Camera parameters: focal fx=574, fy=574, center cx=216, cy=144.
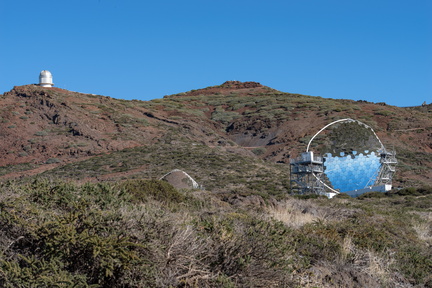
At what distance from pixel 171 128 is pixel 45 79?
2681 centimetres

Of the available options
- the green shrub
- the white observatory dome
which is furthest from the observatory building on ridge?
the white observatory dome

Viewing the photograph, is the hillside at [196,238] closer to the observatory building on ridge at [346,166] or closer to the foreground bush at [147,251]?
the foreground bush at [147,251]

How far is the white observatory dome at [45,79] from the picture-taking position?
87.4 meters

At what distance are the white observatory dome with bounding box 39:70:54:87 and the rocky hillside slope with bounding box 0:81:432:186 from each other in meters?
5.59

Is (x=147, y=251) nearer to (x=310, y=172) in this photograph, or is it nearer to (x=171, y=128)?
(x=310, y=172)

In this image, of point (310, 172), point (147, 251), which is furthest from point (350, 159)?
point (147, 251)

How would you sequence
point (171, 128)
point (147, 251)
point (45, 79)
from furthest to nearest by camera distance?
point (45, 79) < point (171, 128) < point (147, 251)

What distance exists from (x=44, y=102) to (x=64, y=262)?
67.7 m

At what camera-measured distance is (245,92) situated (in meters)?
111

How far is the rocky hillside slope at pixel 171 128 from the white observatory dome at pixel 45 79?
559 centimetres

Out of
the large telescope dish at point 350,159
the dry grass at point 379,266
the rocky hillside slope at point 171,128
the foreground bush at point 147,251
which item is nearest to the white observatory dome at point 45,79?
the rocky hillside slope at point 171,128

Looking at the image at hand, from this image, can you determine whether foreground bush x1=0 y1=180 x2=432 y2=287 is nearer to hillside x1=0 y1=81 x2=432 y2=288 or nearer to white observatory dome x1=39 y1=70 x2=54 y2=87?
hillside x1=0 y1=81 x2=432 y2=288

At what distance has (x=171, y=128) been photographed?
72250 mm

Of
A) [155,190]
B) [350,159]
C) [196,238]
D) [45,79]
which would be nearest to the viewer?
[196,238]
